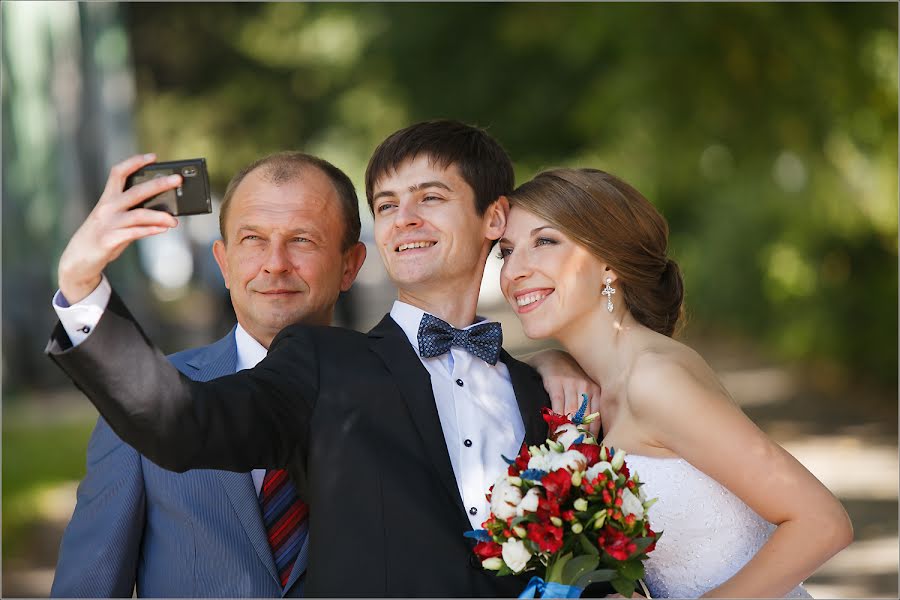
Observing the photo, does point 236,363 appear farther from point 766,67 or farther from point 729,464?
point 766,67

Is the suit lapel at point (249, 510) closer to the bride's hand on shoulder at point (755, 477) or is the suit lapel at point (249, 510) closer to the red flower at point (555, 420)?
the red flower at point (555, 420)

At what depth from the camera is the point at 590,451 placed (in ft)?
11.0

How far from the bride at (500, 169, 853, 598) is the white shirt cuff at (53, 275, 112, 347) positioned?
167cm

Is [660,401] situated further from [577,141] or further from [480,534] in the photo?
[577,141]

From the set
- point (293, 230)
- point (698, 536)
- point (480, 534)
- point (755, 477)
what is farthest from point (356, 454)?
point (698, 536)

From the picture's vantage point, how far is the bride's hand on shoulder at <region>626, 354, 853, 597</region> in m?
3.66

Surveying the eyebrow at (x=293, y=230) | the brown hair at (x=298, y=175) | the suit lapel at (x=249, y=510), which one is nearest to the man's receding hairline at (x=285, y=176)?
the brown hair at (x=298, y=175)

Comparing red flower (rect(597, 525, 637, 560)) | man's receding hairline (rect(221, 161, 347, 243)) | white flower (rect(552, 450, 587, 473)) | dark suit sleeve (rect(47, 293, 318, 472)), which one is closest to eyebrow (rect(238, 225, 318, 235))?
man's receding hairline (rect(221, 161, 347, 243))

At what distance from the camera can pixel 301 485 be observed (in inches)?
139

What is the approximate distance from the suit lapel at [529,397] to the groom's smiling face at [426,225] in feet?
1.14

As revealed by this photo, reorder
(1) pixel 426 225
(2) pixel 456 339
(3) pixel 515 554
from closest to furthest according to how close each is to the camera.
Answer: (3) pixel 515 554 → (2) pixel 456 339 → (1) pixel 426 225

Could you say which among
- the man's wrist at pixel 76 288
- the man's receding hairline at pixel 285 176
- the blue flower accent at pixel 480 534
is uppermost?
the man's receding hairline at pixel 285 176

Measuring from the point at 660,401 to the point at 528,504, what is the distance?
817mm

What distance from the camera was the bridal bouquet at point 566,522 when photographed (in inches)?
126
